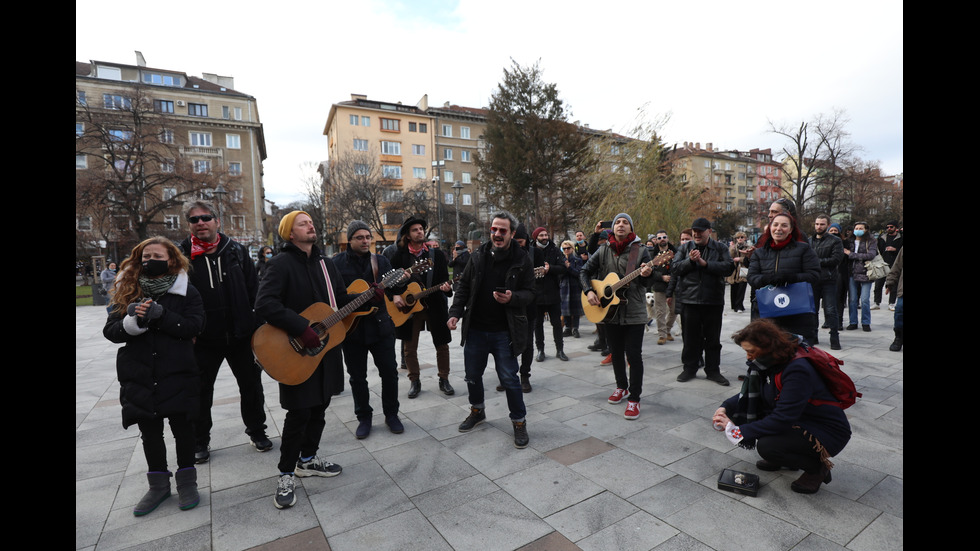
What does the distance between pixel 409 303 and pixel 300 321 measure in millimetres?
2249

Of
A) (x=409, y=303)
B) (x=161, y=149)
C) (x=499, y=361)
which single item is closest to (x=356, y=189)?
(x=161, y=149)

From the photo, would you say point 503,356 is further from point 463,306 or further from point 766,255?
point 766,255

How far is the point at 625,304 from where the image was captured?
15.1 feet

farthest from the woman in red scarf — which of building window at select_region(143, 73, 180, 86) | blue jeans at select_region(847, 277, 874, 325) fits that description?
building window at select_region(143, 73, 180, 86)

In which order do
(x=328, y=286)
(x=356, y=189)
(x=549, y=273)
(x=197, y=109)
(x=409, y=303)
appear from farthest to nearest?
(x=197, y=109) < (x=356, y=189) < (x=549, y=273) < (x=409, y=303) < (x=328, y=286)

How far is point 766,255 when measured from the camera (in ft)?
16.1

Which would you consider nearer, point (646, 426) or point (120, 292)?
point (120, 292)

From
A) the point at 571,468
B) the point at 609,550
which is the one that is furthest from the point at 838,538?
the point at 571,468

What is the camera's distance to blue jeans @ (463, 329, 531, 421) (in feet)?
13.0

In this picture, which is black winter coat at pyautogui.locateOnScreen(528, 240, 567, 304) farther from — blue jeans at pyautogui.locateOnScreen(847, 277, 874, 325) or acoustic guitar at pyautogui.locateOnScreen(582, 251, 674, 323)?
blue jeans at pyautogui.locateOnScreen(847, 277, 874, 325)

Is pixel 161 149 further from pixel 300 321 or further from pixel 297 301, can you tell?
pixel 300 321

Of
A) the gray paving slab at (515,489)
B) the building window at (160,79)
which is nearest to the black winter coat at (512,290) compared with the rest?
the gray paving slab at (515,489)
